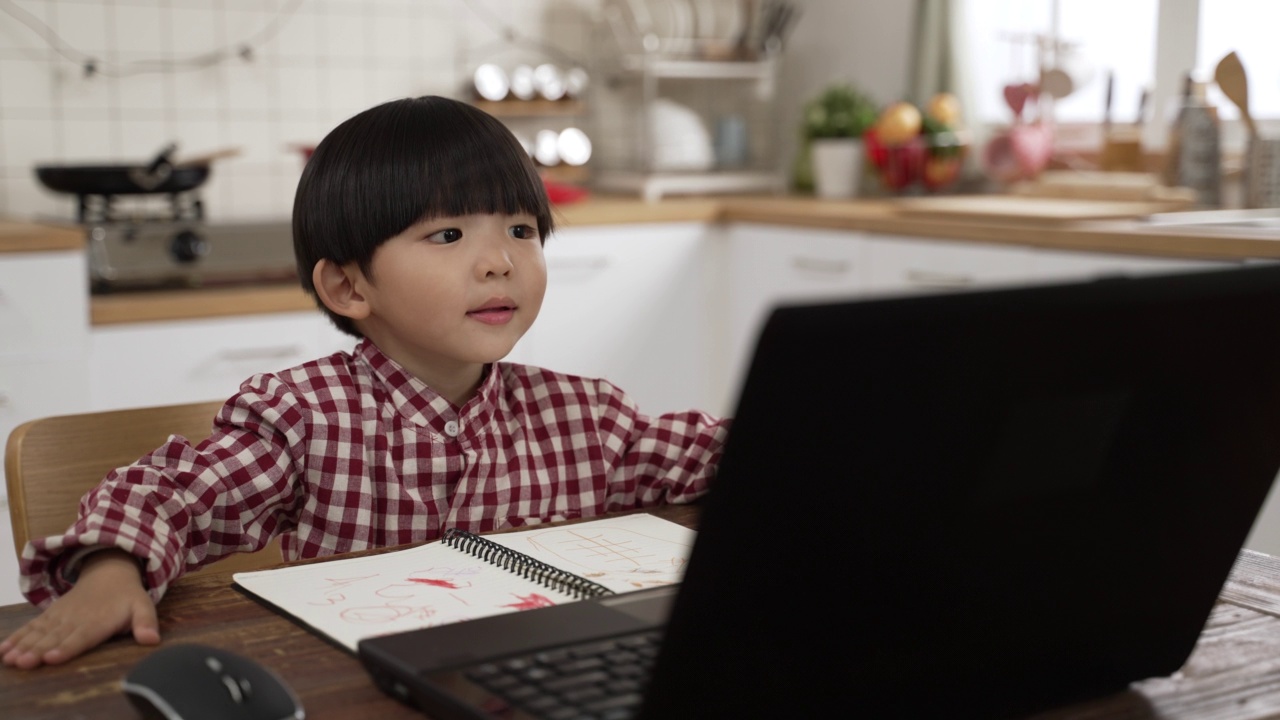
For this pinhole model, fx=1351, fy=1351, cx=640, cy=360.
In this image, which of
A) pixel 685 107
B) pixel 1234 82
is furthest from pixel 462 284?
pixel 685 107

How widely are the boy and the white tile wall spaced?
209 cm

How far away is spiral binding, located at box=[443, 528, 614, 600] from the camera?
765 mm

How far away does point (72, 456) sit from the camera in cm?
109

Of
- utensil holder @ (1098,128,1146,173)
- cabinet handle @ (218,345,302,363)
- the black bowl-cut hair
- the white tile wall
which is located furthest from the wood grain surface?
utensil holder @ (1098,128,1146,173)

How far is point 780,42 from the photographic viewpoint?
3.73 meters

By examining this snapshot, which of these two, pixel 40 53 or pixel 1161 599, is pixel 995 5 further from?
pixel 1161 599

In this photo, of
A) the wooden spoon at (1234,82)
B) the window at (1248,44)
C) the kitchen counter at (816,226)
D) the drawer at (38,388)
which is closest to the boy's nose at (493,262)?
the kitchen counter at (816,226)

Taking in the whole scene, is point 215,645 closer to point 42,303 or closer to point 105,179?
point 42,303

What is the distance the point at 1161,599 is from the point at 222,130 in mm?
2924

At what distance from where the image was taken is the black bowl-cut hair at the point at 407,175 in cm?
108

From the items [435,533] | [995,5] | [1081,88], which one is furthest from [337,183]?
[995,5]

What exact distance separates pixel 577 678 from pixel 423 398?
55 centimetres

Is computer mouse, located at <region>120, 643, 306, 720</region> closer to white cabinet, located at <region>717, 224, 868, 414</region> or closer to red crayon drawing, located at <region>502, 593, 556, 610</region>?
red crayon drawing, located at <region>502, 593, 556, 610</region>

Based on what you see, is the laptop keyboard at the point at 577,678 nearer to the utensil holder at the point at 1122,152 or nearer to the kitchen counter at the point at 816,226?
the kitchen counter at the point at 816,226
